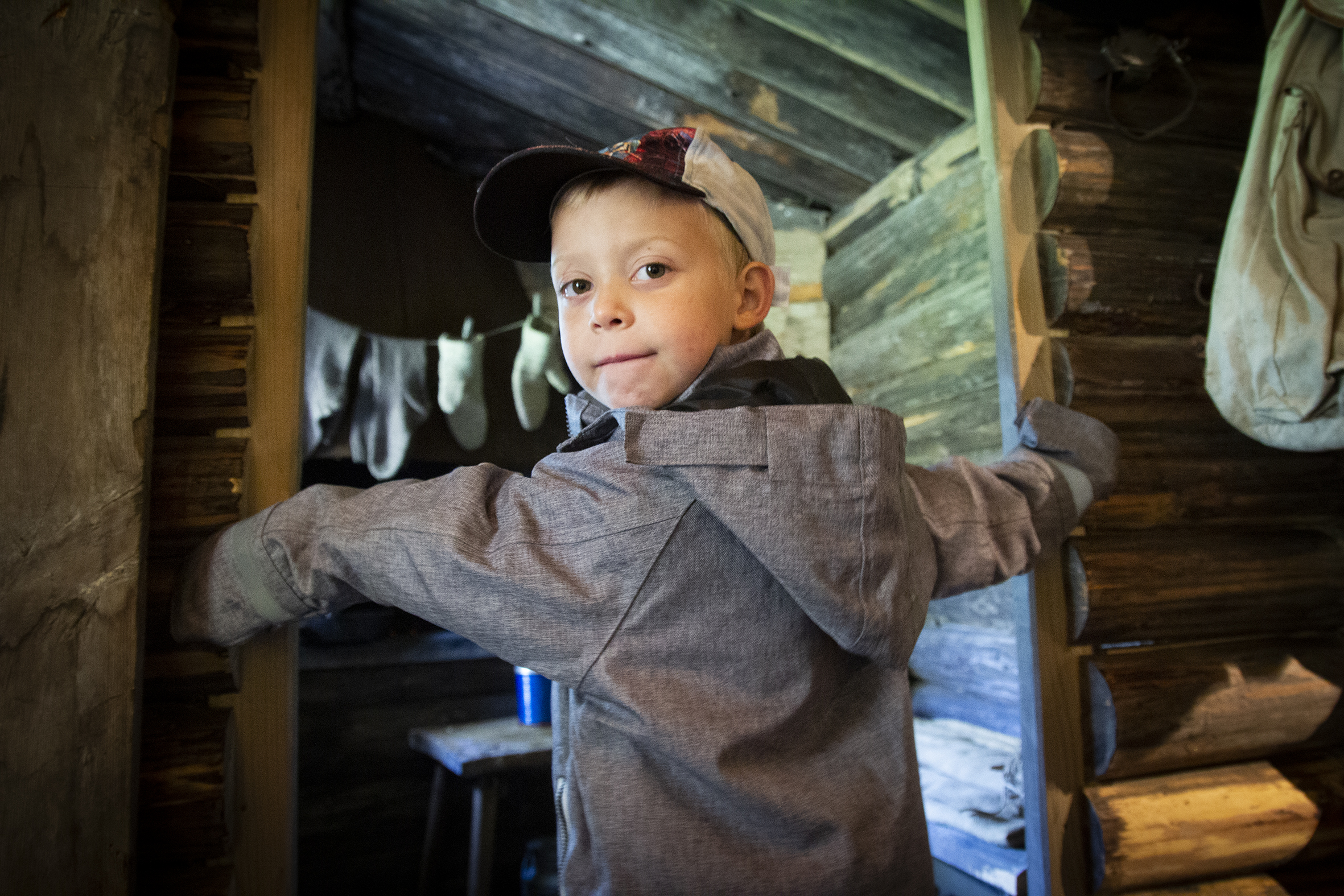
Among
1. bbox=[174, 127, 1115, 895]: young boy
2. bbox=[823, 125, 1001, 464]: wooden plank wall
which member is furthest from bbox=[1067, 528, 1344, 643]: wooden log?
bbox=[823, 125, 1001, 464]: wooden plank wall

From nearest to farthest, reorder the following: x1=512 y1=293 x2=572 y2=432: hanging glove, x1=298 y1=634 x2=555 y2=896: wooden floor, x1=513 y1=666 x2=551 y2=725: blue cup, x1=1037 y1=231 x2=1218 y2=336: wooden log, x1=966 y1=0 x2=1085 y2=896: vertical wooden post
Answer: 1. x1=966 y1=0 x2=1085 y2=896: vertical wooden post
2. x1=1037 y1=231 x2=1218 y2=336: wooden log
3. x1=513 y1=666 x2=551 y2=725: blue cup
4. x1=512 y1=293 x2=572 y2=432: hanging glove
5. x1=298 y1=634 x2=555 y2=896: wooden floor

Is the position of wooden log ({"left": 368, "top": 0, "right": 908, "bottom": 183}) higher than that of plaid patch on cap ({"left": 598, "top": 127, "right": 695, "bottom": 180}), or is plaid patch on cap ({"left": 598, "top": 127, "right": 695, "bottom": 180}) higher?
wooden log ({"left": 368, "top": 0, "right": 908, "bottom": 183})

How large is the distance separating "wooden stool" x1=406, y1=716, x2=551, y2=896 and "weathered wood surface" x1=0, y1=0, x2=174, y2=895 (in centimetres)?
139

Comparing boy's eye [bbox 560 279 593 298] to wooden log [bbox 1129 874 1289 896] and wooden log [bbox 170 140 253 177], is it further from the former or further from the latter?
wooden log [bbox 1129 874 1289 896]

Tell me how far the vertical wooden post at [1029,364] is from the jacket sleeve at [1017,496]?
0.13 meters

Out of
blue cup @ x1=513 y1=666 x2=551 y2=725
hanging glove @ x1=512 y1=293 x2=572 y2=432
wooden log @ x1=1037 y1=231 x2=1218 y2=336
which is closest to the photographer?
wooden log @ x1=1037 y1=231 x2=1218 y2=336

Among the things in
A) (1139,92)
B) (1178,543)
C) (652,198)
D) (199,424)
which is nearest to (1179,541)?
(1178,543)

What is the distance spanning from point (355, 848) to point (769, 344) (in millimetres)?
3106

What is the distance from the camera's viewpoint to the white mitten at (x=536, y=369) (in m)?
3.12

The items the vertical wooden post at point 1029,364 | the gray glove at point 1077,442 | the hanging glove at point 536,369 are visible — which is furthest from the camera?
the hanging glove at point 536,369

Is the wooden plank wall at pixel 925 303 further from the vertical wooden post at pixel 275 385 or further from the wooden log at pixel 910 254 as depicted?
the vertical wooden post at pixel 275 385

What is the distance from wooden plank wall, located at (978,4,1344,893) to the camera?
1.69m

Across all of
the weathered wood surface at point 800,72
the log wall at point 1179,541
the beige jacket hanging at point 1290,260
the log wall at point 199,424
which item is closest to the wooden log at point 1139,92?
the log wall at point 1179,541

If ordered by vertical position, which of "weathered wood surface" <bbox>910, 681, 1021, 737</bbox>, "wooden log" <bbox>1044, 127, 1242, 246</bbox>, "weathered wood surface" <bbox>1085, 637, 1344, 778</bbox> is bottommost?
"weathered wood surface" <bbox>910, 681, 1021, 737</bbox>
